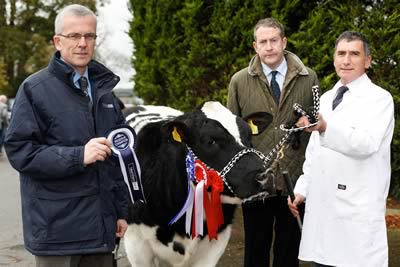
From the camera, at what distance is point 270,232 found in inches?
189

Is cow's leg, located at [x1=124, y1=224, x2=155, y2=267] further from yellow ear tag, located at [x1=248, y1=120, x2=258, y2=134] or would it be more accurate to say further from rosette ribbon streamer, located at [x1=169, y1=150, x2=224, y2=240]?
yellow ear tag, located at [x1=248, y1=120, x2=258, y2=134]

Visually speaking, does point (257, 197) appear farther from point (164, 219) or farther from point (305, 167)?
point (164, 219)

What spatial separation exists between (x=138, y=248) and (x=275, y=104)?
56.7 inches

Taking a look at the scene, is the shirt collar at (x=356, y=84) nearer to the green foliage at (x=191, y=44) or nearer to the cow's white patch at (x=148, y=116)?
the cow's white patch at (x=148, y=116)

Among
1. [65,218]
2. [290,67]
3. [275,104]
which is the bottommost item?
[65,218]

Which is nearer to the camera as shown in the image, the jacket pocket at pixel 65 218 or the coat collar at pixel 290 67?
the jacket pocket at pixel 65 218

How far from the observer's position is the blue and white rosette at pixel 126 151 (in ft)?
10.1

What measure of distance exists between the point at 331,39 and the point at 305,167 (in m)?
3.67

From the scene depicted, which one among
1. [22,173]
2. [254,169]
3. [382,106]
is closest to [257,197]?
[254,169]

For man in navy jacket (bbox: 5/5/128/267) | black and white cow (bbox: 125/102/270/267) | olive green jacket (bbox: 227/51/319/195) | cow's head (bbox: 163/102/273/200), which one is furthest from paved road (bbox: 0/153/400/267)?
man in navy jacket (bbox: 5/5/128/267)

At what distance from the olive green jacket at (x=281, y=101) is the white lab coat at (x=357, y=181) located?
0.68 metres

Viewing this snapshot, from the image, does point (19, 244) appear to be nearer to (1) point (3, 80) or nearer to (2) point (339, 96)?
(2) point (339, 96)

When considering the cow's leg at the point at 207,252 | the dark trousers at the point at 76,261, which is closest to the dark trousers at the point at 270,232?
the cow's leg at the point at 207,252

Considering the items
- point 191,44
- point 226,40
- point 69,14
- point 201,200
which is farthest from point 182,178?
point 191,44
